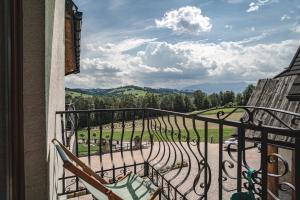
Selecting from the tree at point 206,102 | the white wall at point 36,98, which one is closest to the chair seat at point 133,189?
the white wall at point 36,98

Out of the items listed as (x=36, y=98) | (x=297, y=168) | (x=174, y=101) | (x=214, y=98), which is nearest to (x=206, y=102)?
(x=214, y=98)

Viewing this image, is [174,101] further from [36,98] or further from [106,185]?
[36,98]

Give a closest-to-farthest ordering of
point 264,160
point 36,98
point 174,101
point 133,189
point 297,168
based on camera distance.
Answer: point 297,168, point 264,160, point 36,98, point 133,189, point 174,101

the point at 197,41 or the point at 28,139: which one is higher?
the point at 197,41

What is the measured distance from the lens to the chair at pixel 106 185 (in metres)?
2.11

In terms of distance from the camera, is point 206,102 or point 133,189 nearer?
point 133,189

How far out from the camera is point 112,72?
125750mm

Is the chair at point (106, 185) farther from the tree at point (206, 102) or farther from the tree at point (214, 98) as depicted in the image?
the tree at point (214, 98)

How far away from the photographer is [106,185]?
2.75 meters

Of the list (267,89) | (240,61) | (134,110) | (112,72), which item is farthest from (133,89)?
(134,110)

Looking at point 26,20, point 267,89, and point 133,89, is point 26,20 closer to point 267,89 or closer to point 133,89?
point 267,89

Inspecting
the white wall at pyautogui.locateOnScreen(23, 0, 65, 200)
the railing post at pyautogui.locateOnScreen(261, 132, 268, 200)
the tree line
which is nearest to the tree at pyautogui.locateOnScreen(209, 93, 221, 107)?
the tree line

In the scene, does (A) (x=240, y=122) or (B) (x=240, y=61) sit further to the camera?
(B) (x=240, y=61)

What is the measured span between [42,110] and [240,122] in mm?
1597
